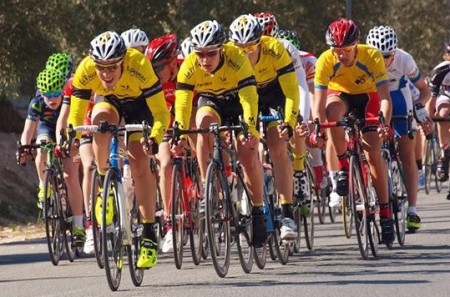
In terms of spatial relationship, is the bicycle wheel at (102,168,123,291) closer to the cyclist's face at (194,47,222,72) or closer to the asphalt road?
the asphalt road

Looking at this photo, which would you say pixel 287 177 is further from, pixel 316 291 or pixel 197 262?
pixel 316 291

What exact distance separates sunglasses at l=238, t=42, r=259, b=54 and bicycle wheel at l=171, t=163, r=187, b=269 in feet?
3.55

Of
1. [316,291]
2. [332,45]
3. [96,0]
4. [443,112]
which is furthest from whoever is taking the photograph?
[96,0]

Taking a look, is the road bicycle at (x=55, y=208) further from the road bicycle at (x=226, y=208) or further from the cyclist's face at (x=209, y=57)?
the cyclist's face at (x=209, y=57)

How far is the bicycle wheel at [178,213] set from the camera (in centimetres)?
1245

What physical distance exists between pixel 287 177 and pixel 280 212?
0.30m

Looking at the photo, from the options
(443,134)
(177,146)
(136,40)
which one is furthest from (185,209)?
(443,134)

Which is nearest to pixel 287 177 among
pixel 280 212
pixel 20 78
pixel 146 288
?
pixel 280 212

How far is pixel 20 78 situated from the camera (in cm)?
2747

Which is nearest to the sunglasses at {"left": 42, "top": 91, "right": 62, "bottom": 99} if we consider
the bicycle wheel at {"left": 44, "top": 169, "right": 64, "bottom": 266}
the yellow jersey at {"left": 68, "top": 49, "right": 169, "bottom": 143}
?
the bicycle wheel at {"left": 44, "top": 169, "right": 64, "bottom": 266}

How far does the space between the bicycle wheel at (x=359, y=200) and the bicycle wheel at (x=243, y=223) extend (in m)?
1.05

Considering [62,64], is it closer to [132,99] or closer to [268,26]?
[268,26]

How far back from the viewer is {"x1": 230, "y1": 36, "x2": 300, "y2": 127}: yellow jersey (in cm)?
1260

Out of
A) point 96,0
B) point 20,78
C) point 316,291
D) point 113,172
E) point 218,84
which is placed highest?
point 96,0
